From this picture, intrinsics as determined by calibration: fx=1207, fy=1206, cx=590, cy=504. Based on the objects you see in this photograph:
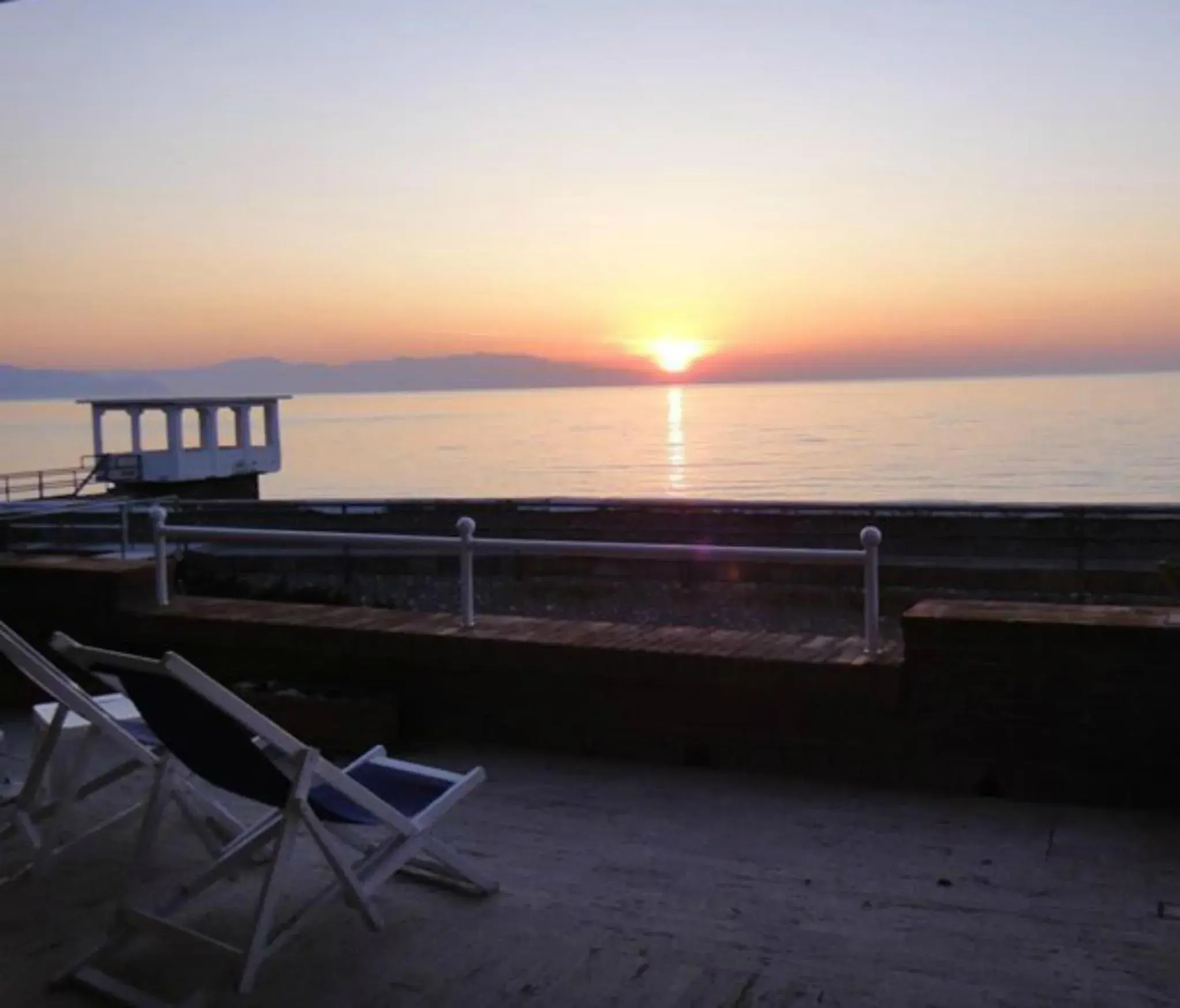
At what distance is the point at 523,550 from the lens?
5656mm

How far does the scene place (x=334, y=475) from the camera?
74.2 m

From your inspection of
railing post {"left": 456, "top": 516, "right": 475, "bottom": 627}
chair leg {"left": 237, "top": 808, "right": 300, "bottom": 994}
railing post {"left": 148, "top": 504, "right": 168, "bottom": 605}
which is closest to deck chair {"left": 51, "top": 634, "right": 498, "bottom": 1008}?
chair leg {"left": 237, "top": 808, "right": 300, "bottom": 994}

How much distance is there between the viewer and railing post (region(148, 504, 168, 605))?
6531 mm

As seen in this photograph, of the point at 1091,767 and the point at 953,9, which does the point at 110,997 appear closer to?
the point at 1091,767

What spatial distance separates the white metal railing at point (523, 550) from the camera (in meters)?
5.14

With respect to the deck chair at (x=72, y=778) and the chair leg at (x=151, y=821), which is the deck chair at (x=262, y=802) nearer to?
the chair leg at (x=151, y=821)

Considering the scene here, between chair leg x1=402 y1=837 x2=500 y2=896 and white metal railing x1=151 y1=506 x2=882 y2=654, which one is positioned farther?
white metal railing x1=151 y1=506 x2=882 y2=654

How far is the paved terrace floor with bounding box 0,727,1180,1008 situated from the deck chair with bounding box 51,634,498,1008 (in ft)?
0.43

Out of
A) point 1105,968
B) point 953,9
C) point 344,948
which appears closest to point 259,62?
point 953,9

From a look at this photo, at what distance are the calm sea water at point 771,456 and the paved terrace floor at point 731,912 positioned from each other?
42104mm

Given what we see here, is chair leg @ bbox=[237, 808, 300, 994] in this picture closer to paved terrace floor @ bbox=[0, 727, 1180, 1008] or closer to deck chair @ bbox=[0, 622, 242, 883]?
paved terrace floor @ bbox=[0, 727, 1180, 1008]

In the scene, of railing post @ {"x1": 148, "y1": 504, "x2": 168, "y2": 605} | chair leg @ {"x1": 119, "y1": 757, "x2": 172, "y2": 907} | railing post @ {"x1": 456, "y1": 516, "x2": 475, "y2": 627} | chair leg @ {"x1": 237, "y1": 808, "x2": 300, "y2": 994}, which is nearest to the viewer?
chair leg @ {"x1": 237, "y1": 808, "x2": 300, "y2": 994}

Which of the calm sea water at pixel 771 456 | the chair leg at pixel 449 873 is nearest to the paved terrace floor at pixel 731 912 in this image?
the chair leg at pixel 449 873

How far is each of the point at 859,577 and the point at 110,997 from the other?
15226 millimetres
